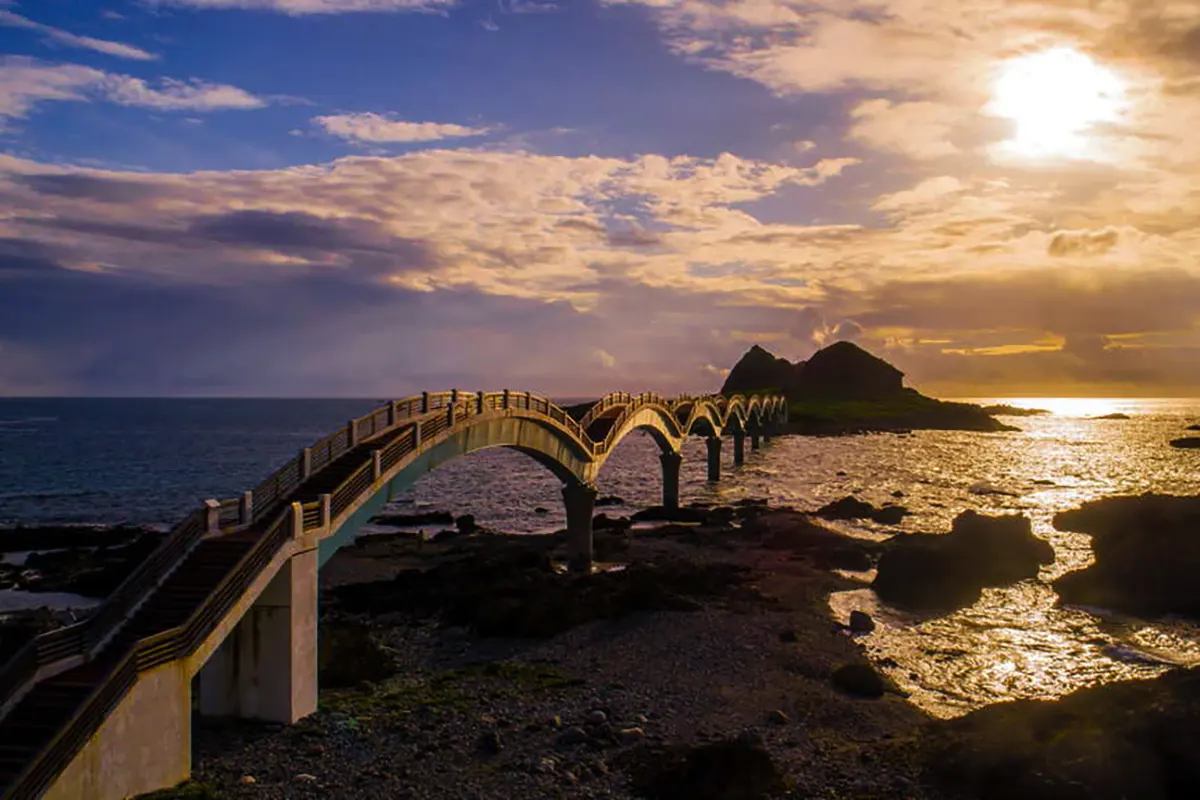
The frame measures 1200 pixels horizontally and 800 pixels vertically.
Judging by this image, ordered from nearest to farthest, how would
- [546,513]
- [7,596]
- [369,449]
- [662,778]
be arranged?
[662,778] < [369,449] < [7,596] < [546,513]

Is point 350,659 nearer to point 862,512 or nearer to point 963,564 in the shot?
point 963,564

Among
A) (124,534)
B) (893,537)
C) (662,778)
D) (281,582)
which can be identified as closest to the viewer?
(662,778)

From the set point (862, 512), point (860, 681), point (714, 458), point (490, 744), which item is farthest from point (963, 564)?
point (714, 458)

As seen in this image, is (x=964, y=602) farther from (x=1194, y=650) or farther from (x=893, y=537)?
(x=893, y=537)

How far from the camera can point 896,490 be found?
76250 millimetres

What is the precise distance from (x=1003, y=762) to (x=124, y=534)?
58502 mm

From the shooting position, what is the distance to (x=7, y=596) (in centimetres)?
4056

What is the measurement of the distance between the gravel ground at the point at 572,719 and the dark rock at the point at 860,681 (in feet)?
1.01

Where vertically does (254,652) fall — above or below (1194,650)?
above

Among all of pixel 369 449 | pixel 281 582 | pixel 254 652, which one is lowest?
pixel 254 652

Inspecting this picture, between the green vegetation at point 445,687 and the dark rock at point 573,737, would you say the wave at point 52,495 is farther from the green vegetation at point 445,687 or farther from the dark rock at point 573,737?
the dark rock at point 573,737

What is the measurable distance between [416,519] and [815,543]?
2941 centimetres

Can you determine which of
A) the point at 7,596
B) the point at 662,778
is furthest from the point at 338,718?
the point at 7,596

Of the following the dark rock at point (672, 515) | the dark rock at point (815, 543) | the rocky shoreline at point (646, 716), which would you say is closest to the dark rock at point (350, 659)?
the rocky shoreline at point (646, 716)
